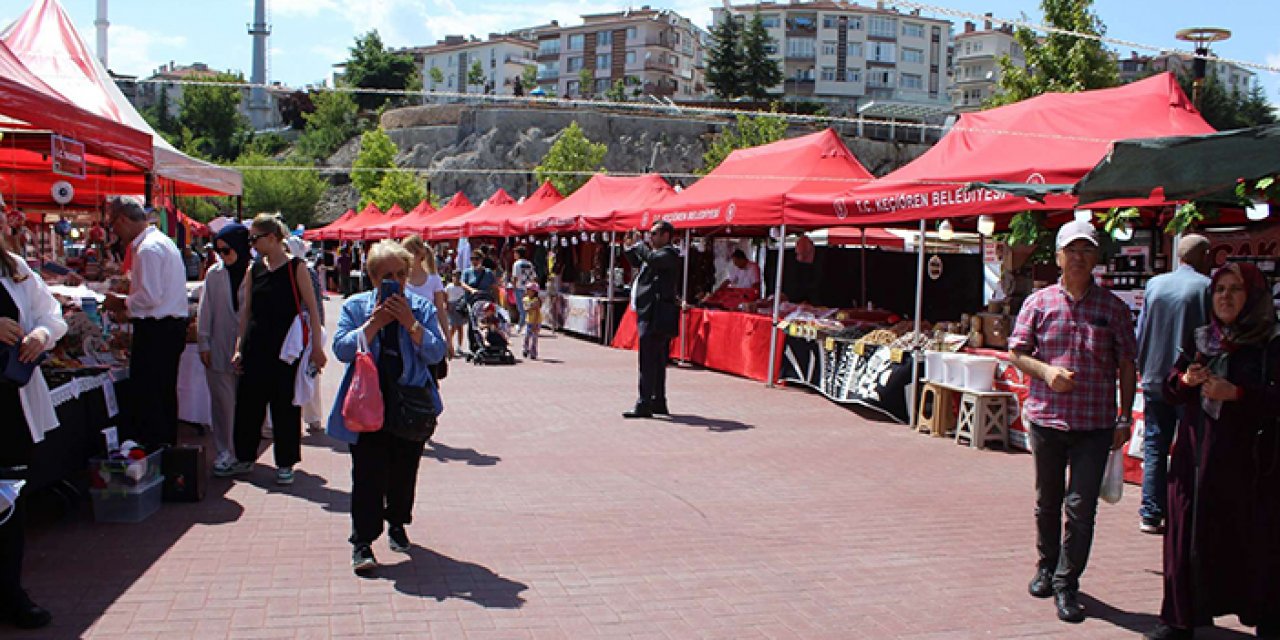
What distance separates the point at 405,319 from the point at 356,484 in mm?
917

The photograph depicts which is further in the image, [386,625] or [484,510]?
[484,510]

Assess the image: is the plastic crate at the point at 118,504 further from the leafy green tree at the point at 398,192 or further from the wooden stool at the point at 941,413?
the leafy green tree at the point at 398,192

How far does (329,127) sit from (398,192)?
30.9 metres

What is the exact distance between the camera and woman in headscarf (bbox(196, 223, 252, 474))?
6.98 meters

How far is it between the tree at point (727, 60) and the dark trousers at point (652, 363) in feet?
238

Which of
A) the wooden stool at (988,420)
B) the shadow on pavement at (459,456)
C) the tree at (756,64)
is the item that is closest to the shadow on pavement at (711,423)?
the wooden stool at (988,420)

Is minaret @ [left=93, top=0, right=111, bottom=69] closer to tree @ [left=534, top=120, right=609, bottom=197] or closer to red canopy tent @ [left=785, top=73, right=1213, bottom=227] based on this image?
red canopy tent @ [left=785, top=73, right=1213, bottom=227]

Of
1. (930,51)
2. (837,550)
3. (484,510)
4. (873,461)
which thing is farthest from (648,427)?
(930,51)

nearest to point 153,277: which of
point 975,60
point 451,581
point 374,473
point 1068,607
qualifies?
point 374,473

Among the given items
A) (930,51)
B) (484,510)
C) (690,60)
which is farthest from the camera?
(690,60)

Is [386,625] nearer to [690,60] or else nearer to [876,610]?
[876,610]

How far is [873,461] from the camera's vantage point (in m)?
8.48

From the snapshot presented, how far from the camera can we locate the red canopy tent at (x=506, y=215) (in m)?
23.0

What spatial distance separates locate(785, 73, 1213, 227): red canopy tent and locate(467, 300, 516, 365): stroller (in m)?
5.93
